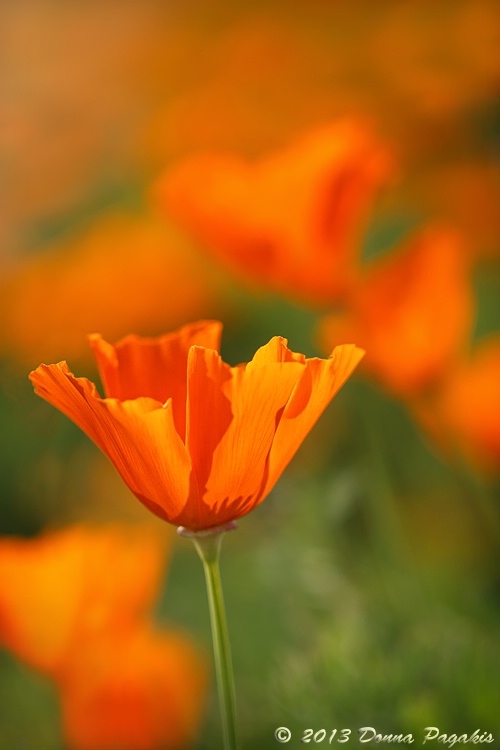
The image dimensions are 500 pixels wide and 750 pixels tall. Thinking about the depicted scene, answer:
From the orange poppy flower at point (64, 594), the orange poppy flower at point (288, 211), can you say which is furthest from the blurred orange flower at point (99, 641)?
the orange poppy flower at point (288, 211)

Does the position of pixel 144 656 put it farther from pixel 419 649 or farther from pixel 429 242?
pixel 429 242

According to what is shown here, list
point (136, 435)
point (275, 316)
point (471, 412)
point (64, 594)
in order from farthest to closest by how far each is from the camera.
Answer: point (275, 316)
point (471, 412)
point (64, 594)
point (136, 435)

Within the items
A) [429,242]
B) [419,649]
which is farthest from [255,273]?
[419,649]

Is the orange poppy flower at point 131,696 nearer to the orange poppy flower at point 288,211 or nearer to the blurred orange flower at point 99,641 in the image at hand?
the blurred orange flower at point 99,641

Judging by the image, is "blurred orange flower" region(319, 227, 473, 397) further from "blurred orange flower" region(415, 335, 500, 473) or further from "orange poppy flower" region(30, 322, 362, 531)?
"orange poppy flower" region(30, 322, 362, 531)

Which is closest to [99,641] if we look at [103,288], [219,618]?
[219,618]

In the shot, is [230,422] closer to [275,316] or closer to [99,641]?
[99,641]

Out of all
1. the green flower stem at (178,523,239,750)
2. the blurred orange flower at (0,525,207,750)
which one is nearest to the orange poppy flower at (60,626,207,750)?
the blurred orange flower at (0,525,207,750)
